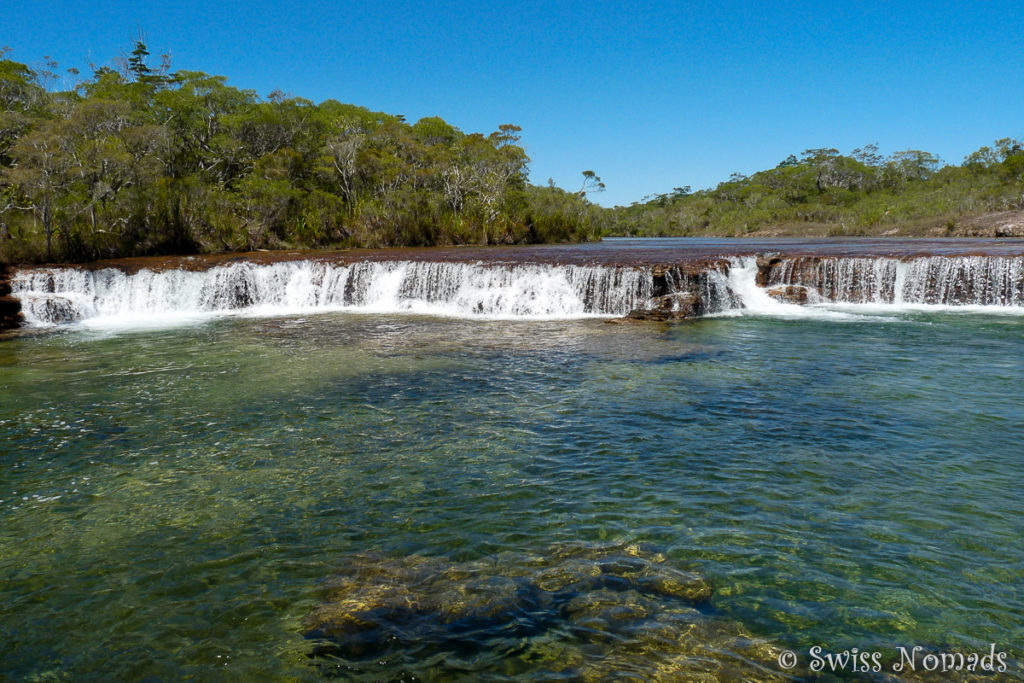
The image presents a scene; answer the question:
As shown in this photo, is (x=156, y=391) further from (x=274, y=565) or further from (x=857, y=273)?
(x=857, y=273)

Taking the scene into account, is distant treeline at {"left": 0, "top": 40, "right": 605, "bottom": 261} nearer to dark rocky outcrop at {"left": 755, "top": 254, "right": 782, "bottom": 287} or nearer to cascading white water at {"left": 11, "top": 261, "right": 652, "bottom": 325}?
cascading white water at {"left": 11, "top": 261, "right": 652, "bottom": 325}

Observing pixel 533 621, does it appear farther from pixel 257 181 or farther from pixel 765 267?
pixel 257 181

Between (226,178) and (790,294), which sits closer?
(790,294)

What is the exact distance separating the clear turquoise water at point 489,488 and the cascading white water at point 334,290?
712cm

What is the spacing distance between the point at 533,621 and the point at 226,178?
45249mm

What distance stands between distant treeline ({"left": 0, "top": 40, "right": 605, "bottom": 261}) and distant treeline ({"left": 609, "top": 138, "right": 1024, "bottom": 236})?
30.9m

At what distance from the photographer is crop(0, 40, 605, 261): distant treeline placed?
84.4 ft

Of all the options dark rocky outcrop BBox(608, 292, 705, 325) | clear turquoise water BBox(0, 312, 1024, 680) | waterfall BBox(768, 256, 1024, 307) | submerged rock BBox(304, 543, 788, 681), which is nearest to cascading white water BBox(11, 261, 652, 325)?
dark rocky outcrop BBox(608, 292, 705, 325)

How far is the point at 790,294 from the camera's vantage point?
63.5ft

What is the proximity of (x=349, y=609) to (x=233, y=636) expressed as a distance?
2.36 feet

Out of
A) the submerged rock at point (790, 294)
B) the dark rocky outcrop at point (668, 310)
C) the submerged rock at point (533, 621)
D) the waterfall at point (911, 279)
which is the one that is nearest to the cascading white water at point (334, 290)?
the dark rocky outcrop at point (668, 310)

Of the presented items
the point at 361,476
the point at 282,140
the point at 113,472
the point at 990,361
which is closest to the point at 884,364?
the point at 990,361

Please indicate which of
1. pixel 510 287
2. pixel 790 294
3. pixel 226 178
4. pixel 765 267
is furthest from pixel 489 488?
pixel 226 178

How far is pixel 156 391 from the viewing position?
10023 millimetres
